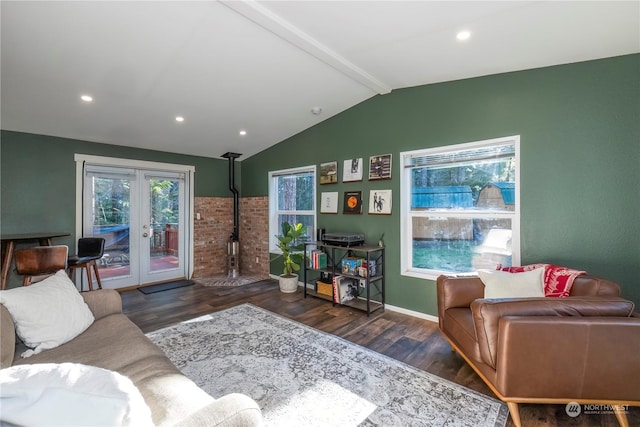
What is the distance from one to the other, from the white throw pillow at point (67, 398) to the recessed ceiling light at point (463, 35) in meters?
2.91

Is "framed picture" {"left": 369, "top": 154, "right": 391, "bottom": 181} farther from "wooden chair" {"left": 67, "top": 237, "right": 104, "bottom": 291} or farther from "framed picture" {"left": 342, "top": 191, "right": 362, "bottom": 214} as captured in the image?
"wooden chair" {"left": 67, "top": 237, "right": 104, "bottom": 291}

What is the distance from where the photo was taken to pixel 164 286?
15.6 feet

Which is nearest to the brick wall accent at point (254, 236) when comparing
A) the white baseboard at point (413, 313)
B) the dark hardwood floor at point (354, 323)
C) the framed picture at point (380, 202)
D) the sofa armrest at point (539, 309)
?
the dark hardwood floor at point (354, 323)

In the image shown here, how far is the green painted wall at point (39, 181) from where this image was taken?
3.64 meters

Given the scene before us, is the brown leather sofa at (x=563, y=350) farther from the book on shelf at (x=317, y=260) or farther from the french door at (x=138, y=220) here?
the french door at (x=138, y=220)

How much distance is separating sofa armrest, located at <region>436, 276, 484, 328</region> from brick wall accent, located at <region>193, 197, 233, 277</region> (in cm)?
438

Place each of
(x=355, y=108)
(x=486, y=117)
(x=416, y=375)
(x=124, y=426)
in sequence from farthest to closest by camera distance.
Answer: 1. (x=355, y=108)
2. (x=486, y=117)
3. (x=416, y=375)
4. (x=124, y=426)

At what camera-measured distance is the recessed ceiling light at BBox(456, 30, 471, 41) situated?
2.24 meters

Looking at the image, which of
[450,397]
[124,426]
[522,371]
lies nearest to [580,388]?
[522,371]

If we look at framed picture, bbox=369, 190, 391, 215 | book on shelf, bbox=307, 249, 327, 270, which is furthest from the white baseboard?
framed picture, bbox=369, 190, 391, 215

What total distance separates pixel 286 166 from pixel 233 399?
4239 mm

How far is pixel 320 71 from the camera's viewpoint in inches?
123

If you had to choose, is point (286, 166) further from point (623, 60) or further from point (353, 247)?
point (623, 60)

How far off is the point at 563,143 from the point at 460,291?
1603 millimetres
